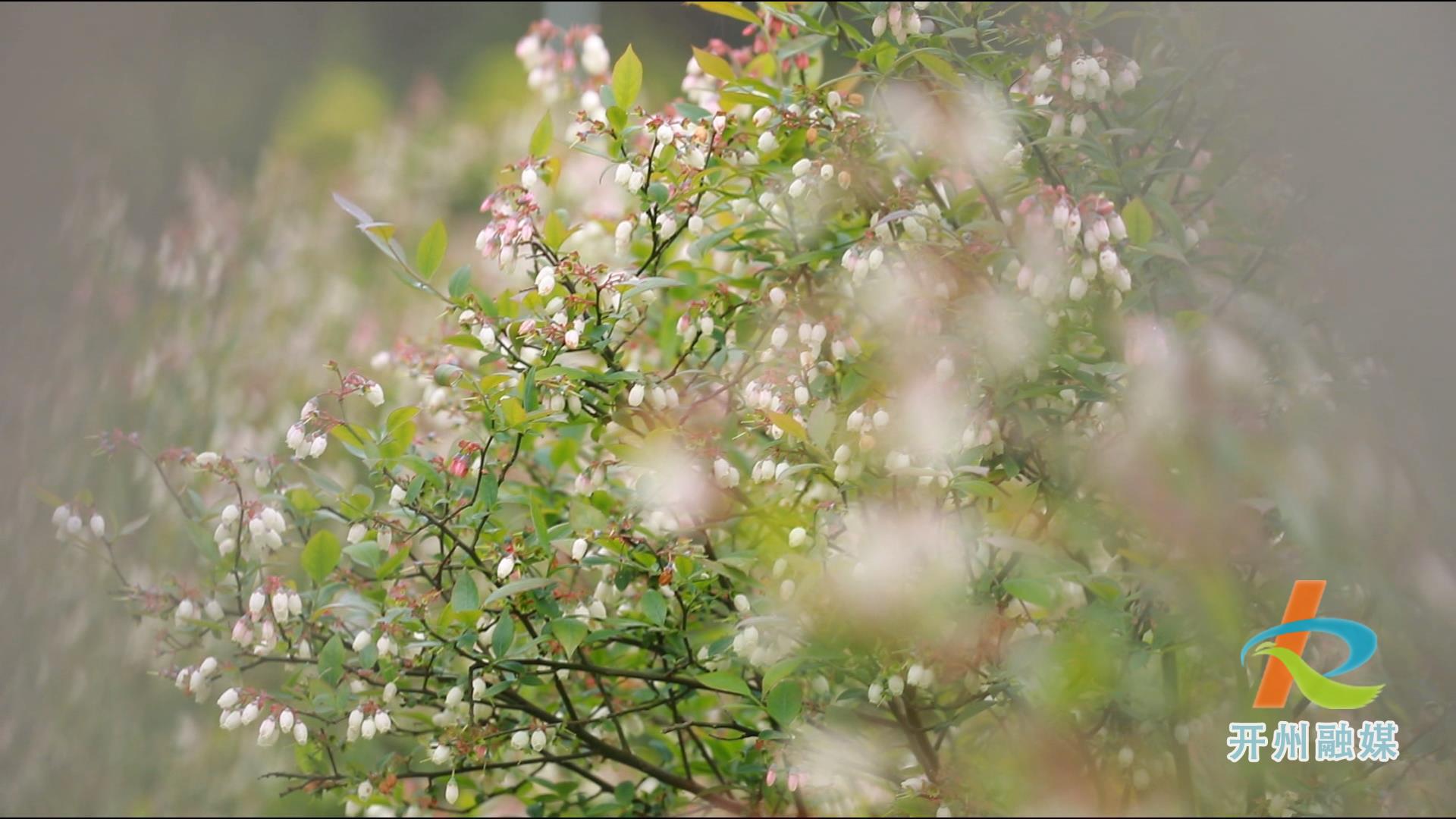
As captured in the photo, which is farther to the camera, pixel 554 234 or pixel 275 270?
pixel 275 270

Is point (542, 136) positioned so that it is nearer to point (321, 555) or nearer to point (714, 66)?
point (714, 66)

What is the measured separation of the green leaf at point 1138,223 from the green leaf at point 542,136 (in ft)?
1.81

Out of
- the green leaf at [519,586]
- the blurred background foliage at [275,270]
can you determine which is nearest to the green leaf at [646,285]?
the green leaf at [519,586]

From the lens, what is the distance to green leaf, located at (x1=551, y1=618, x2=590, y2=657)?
109 cm

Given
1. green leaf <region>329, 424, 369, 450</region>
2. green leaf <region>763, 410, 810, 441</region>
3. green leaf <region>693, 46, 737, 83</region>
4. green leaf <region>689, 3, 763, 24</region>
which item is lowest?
green leaf <region>329, 424, 369, 450</region>

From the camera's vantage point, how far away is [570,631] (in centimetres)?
110

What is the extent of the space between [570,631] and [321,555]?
11.2 inches

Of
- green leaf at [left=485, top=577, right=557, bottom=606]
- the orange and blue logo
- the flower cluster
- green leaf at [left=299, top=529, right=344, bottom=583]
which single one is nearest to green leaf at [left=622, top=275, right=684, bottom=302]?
the flower cluster

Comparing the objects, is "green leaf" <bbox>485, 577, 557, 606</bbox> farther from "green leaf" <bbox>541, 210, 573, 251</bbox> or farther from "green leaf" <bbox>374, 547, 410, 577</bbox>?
"green leaf" <bbox>541, 210, 573, 251</bbox>

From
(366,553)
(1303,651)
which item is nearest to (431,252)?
(366,553)

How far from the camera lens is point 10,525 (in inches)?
73.4

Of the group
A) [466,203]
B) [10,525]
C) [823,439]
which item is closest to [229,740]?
[10,525]

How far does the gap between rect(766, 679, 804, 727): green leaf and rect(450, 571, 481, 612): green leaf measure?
0.29 m

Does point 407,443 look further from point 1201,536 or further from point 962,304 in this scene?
point 1201,536
